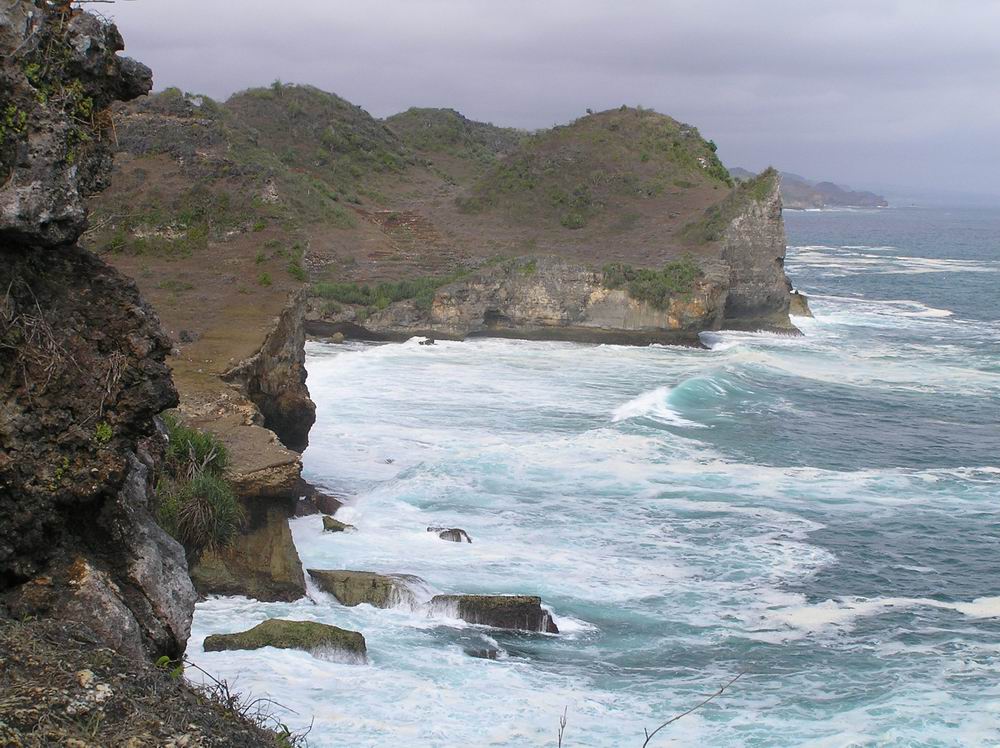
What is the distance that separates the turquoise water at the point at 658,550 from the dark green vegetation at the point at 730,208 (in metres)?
11.9

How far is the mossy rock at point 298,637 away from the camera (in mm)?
12797

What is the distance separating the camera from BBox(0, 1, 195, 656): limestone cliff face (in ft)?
24.6

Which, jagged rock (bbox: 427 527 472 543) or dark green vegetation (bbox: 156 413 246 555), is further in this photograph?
jagged rock (bbox: 427 527 472 543)

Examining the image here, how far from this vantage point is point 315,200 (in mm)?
55250

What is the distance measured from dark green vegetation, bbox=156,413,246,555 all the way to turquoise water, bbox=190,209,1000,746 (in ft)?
3.11

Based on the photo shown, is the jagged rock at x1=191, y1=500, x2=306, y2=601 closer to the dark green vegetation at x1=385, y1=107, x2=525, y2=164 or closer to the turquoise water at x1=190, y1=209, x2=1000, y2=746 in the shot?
the turquoise water at x1=190, y1=209, x2=1000, y2=746

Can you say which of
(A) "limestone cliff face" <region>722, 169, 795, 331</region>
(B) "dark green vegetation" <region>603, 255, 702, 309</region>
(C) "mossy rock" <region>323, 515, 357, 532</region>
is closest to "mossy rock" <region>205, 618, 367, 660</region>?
(C) "mossy rock" <region>323, 515, 357, 532</region>

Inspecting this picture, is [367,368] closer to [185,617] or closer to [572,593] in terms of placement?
[572,593]

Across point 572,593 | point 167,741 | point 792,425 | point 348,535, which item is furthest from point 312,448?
point 167,741

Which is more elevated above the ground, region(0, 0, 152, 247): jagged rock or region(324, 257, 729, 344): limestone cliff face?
region(0, 0, 152, 247): jagged rock

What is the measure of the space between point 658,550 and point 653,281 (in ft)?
86.6

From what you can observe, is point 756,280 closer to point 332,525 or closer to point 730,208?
point 730,208

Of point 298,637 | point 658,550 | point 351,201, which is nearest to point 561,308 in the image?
point 351,201

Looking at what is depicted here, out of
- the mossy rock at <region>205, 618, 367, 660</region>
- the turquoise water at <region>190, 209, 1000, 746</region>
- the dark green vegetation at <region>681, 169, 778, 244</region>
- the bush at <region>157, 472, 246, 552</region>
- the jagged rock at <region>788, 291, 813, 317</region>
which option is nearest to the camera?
the turquoise water at <region>190, 209, 1000, 746</region>
